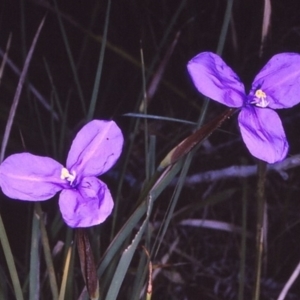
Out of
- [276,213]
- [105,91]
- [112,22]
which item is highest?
[112,22]

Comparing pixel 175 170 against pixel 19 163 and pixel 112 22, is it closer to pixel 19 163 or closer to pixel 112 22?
pixel 19 163

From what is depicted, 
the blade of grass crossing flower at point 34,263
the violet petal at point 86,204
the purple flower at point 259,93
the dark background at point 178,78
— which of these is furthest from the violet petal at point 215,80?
the dark background at point 178,78

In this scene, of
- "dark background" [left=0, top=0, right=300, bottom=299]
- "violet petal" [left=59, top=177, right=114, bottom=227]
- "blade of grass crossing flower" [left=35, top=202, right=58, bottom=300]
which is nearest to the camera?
"violet petal" [left=59, top=177, right=114, bottom=227]

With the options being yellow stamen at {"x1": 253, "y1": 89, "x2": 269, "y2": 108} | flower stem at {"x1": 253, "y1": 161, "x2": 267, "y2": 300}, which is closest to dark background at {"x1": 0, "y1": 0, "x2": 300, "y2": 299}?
flower stem at {"x1": 253, "y1": 161, "x2": 267, "y2": 300}

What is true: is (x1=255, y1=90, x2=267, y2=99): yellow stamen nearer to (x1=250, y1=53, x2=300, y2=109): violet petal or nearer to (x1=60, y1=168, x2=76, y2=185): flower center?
(x1=250, y1=53, x2=300, y2=109): violet petal

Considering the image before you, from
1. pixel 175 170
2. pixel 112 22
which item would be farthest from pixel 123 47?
pixel 175 170

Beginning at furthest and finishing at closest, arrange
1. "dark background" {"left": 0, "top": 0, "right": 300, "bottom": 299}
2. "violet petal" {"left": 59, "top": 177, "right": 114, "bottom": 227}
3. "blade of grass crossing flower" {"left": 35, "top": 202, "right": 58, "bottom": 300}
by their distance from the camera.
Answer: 1. "dark background" {"left": 0, "top": 0, "right": 300, "bottom": 299}
2. "blade of grass crossing flower" {"left": 35, "top": 202, "right": 58, "bottom": 300}
3. "violet petal" {"left": 59, "top": 177, "right": 114, "bottom": 227}

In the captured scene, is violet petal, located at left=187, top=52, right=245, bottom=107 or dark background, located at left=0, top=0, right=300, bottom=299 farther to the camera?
dark background, located at left=0, top=0, right=300, bottom=299
